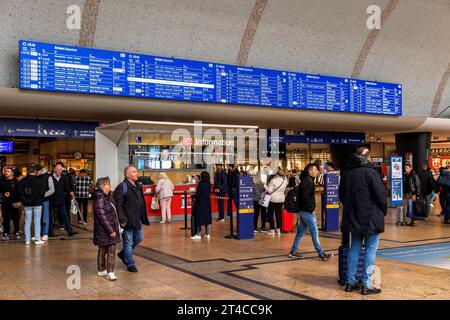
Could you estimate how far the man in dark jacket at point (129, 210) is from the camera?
6898 millimetres

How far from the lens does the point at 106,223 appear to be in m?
6.52

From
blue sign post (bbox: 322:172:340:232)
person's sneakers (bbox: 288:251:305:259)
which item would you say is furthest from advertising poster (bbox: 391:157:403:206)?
person's sneakers (bbox: 288:251:305:259)

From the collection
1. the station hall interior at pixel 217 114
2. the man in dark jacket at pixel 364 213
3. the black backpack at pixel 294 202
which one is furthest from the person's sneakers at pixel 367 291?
the black backpack at pixel 294 202

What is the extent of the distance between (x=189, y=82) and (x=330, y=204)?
5163 millimetres

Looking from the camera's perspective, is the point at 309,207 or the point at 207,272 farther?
the point at 309,207

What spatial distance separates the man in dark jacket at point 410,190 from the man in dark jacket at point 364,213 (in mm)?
7225

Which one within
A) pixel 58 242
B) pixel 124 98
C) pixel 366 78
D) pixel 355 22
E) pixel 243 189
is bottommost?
pixel 58 242

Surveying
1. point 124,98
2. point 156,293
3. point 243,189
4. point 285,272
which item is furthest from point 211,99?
point 156,293

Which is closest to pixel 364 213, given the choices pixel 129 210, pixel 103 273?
pixel 129 210

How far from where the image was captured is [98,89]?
1272 centimetres

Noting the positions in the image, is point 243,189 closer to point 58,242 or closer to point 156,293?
point 58,242

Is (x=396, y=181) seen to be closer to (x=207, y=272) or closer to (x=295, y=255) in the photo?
(x=295, y=255)

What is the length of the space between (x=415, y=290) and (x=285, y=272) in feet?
5.75

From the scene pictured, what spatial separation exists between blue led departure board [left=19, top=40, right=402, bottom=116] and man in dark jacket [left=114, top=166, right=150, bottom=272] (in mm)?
5932
